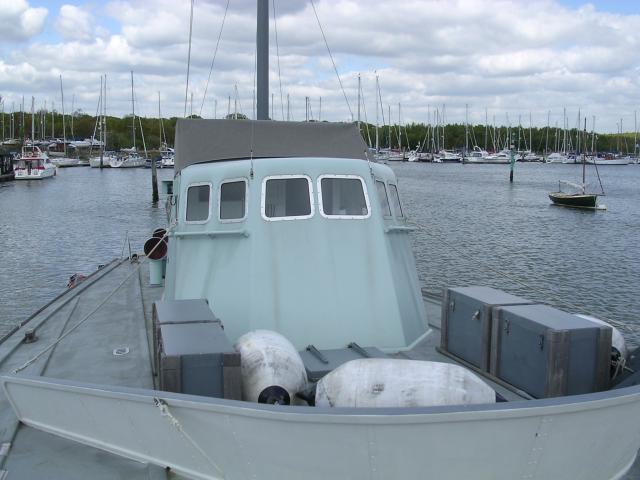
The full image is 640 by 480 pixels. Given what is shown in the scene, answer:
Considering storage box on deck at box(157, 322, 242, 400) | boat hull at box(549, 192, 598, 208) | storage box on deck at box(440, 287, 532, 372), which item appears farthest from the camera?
boat hull at box(549, 192, 598, 208)

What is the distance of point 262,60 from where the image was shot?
1209 centimetres

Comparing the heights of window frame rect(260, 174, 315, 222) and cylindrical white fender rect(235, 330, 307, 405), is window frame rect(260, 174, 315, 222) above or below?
above

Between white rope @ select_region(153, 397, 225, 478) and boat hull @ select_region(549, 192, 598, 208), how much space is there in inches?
1935

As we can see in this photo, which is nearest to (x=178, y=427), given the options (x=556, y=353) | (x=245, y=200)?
(x=556, y=353)

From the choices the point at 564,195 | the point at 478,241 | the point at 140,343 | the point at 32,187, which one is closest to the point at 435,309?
the point at 140,343

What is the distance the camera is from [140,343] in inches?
360

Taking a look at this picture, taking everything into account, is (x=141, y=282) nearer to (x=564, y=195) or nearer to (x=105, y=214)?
(x=105, y=214)

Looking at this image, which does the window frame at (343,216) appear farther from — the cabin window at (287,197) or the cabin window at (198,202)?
the cabin window at (198,202)

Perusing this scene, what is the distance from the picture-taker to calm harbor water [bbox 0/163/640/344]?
22.4 meters

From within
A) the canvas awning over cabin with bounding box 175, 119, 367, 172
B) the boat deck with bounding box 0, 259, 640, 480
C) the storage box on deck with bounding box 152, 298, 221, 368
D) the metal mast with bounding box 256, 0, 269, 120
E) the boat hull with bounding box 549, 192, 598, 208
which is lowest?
the boat hull with bounding box 549, 192, 598, 208

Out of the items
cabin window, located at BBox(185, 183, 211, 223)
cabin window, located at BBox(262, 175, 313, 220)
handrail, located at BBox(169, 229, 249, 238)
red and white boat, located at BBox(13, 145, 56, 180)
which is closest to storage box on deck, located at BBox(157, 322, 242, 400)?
handrail, located at BBox(169, 229, 249, 238)

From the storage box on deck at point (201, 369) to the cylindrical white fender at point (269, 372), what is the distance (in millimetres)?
222

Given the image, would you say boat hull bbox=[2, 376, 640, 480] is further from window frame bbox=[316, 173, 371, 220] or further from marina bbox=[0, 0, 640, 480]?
window frame bbox=[316, 173, 371, 220]

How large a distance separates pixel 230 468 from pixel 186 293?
3.75 metres
